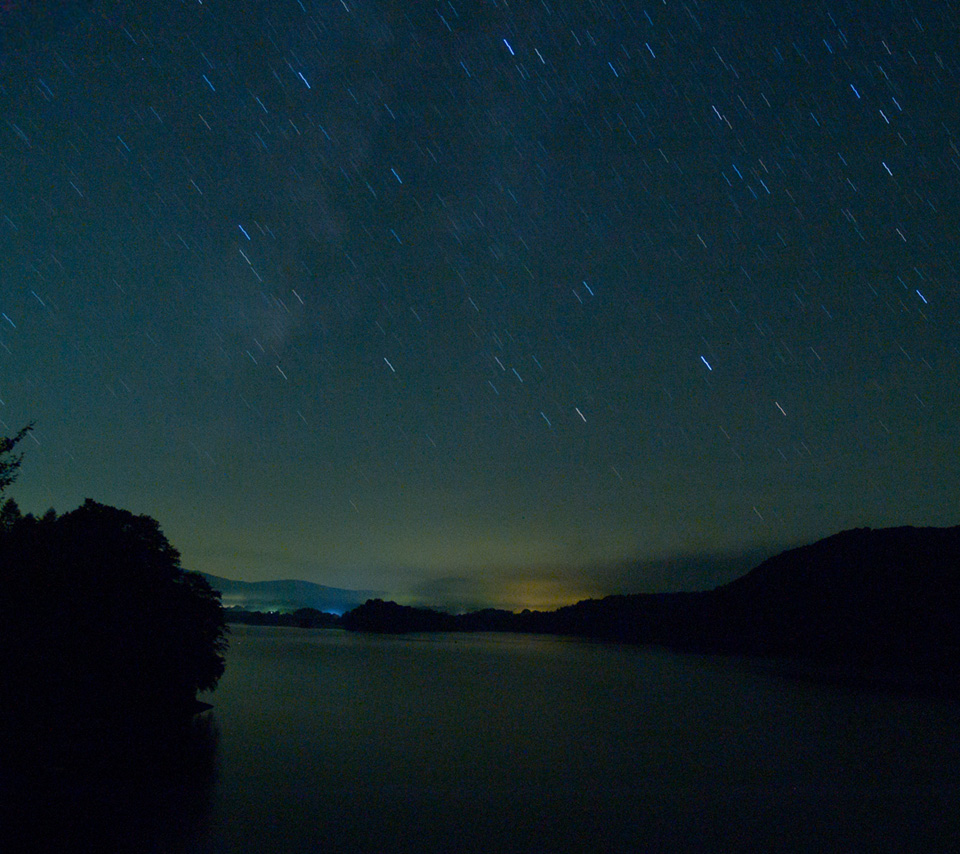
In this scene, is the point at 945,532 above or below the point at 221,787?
above

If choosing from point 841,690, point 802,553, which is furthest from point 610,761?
point 802,553

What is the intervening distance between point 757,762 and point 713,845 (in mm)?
11929

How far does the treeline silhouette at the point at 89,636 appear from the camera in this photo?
19406 millimetres

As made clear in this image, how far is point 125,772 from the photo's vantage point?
19.8 meters

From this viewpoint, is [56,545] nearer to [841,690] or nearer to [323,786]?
[323,786]

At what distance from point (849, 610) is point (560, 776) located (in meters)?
111

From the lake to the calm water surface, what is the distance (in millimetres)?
99

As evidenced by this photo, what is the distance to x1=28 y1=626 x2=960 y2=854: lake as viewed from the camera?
16391mm

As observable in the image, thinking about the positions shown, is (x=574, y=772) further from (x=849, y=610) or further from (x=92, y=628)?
(x=849, y=610)

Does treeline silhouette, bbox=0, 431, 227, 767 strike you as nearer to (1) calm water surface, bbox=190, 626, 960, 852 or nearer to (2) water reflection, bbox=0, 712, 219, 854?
(2) water reflection, bbox=0, 712, 219, 854

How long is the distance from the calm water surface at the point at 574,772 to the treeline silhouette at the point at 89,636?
13.6 ft

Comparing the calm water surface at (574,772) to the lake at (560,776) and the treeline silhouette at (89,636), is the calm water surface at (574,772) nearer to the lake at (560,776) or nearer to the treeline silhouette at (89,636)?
the lake at (560,776)

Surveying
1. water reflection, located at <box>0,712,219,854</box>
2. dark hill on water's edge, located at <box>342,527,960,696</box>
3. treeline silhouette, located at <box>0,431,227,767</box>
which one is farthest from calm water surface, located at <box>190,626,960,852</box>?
dark hill on water's edge, located at <box>342,527,960,696</box>

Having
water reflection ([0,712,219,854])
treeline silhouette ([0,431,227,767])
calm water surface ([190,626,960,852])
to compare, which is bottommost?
calm water surface ([190,626,960,852])
